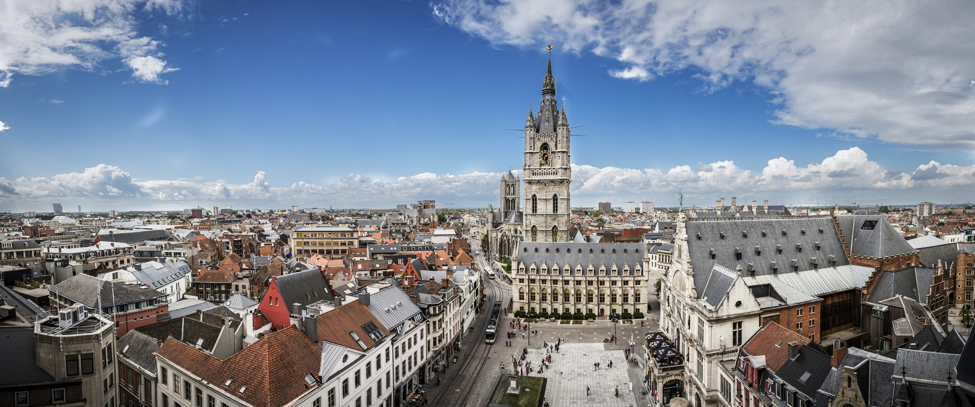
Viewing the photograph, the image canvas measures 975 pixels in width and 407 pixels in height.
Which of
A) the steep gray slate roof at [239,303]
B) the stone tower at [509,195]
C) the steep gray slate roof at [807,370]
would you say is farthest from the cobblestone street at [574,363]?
the stone tower at [509,195]

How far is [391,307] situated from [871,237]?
2566 inches

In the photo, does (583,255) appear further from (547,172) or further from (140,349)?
(140,349)

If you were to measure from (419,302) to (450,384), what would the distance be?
10.8 metres

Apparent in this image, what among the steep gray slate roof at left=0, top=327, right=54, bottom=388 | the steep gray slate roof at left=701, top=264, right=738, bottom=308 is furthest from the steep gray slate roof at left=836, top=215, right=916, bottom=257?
the steep gray slate roof at left=0, top=327, right=54, bottom=388

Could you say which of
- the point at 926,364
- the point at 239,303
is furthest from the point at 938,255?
the point at 239,303

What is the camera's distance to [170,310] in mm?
58719

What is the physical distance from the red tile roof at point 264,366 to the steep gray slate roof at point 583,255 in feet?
165

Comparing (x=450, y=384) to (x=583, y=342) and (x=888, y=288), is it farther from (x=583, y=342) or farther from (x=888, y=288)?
(x=888, y=288)

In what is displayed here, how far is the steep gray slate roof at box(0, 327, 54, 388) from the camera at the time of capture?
2641 cm

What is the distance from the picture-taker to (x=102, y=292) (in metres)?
55.4

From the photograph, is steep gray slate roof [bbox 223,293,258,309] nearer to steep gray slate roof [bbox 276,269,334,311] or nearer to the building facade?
steep gray slate roof [bbox 276,269,334,311]

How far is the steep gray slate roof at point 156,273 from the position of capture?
7325cm

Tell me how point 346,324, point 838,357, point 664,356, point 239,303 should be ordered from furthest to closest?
point 239,303
point 664,356
point 346,324
point 838,357

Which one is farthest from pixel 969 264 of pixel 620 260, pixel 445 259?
pixel 445 259
